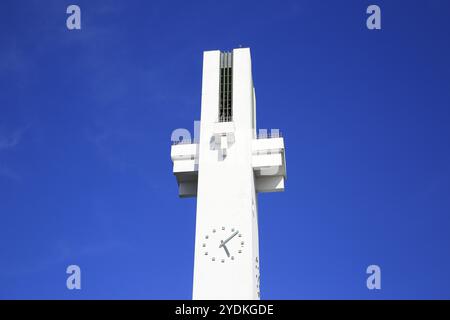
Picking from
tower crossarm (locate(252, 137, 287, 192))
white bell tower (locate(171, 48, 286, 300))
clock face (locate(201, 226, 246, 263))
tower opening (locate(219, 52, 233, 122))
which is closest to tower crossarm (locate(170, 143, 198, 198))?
white bell tower (locate(171, 48, 286, 300))

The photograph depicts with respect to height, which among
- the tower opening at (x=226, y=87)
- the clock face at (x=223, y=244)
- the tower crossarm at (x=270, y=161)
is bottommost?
the clock face at (x=223, y=244)

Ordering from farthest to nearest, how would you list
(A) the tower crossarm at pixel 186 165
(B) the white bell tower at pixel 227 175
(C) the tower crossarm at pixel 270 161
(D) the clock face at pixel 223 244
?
(A) the tower crossarm at pixel 186 165, (C) the tower crossarm at pixel 270 161, (D) the clock face at pixel 223 244, (B) the white bell tower at pixel 227 175

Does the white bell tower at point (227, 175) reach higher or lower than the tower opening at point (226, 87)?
lower

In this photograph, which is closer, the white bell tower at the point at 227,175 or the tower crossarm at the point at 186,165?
the white bell tower at the point at 227,175

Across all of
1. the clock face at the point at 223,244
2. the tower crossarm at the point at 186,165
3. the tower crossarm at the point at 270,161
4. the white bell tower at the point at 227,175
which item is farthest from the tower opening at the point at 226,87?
the clock face at the point at 223,244

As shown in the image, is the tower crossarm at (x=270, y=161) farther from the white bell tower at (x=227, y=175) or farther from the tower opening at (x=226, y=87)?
the tower opening at (x=226, y=87)

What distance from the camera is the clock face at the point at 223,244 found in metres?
33.7

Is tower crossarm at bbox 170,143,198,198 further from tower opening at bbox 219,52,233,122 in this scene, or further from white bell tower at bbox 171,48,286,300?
tower opening at bbox 219,52,233,122

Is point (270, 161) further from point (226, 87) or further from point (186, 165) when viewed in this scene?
point (226, 87)

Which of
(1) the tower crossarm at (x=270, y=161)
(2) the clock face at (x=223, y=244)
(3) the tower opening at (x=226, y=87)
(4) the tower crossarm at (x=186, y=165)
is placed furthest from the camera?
(3) the tower opening at (x=226, y=87)

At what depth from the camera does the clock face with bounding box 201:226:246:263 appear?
33656mm
